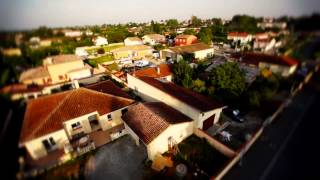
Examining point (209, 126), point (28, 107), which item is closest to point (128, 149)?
point (209, 126)

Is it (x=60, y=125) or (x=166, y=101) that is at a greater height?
(x=60, y=125)

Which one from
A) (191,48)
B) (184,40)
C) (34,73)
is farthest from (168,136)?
(184,40)

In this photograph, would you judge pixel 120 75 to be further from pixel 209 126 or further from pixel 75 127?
pixel 75 127

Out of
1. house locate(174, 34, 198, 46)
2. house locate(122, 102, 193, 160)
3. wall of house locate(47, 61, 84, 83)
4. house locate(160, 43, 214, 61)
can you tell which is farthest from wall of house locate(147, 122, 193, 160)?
house locate(174, 34, 198, 46)

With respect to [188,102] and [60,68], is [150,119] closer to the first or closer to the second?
[188,102]

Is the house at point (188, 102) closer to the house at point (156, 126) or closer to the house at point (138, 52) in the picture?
the house at point (156, 126)
